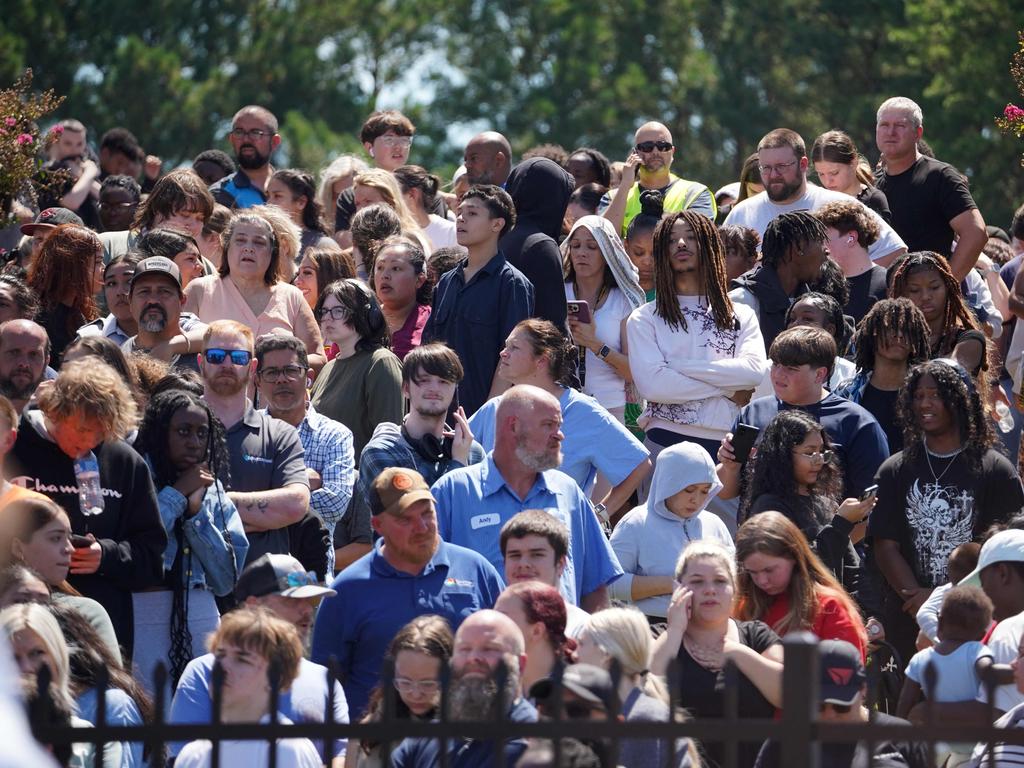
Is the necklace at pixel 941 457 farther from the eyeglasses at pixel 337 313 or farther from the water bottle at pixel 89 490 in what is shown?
the water bottle at pixel 89 490

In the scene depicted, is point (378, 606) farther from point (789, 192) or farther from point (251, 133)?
point (251, 133)

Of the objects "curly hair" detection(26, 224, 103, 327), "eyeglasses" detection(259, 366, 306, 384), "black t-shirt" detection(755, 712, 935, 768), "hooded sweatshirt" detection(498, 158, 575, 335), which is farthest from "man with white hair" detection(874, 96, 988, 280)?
"black t-shirt" detection(755, 712, 935, 768)

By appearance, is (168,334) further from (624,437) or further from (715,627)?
(715,627)

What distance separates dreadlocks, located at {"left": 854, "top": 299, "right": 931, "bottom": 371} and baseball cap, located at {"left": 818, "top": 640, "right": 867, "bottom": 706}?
4512 mm

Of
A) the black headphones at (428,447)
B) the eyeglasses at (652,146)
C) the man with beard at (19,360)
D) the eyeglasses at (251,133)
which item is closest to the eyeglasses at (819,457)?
the black headphones at (428,447)

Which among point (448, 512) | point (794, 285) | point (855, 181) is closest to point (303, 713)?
point (448, 512)

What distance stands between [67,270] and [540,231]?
283cm

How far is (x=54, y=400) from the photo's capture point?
7414mm

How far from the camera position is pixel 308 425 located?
29.5 ft

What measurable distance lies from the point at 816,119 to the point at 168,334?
103 feet

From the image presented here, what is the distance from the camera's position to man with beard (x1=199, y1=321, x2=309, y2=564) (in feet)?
26.5

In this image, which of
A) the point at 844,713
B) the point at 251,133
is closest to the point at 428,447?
the point at 844,713

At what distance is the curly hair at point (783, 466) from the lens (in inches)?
341

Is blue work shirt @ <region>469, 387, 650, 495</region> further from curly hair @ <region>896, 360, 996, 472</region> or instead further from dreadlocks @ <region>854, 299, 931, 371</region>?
dreadlocks @ <region>854, 299, 931, 371</region>
